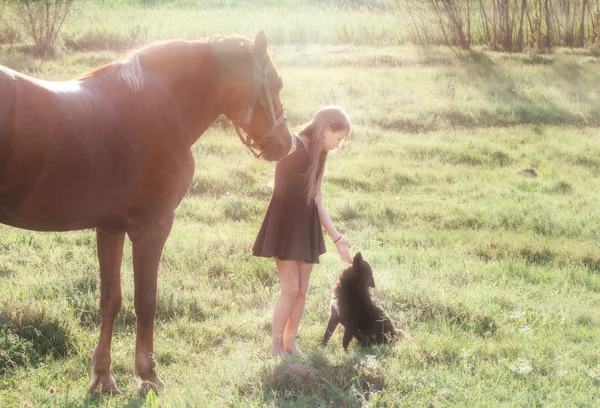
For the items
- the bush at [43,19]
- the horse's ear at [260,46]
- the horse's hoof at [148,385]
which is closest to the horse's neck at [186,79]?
the horse's ear at [260,46]

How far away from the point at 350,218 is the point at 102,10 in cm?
2302

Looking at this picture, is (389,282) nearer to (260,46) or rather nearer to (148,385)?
(148,385)

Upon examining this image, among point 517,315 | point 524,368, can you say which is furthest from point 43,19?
point 524,368

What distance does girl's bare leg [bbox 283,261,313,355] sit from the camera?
4.97 metres

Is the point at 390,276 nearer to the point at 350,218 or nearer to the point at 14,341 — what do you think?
the point at 350,218

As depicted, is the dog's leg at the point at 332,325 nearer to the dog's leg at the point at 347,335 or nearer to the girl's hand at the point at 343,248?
the dog's leg at the point at 347,335

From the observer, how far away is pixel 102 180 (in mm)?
3699

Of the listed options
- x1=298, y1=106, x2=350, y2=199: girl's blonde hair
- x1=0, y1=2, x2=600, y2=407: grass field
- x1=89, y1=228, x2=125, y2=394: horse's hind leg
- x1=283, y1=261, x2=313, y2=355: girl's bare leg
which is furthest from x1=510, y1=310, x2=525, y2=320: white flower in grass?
x1=89, y1=228, x2=125, y2=394: horse's hind leg

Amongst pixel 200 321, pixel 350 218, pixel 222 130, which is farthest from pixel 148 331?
pixel 222 130

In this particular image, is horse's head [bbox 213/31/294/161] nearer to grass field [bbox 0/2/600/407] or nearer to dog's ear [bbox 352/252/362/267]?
dog's ear [bbox 352/252/362/267]

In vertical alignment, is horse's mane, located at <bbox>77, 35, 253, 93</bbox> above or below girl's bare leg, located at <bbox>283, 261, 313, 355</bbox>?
above

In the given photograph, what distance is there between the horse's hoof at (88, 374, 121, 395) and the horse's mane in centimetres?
191

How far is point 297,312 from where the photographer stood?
507cm

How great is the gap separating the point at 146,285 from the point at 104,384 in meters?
0.78
